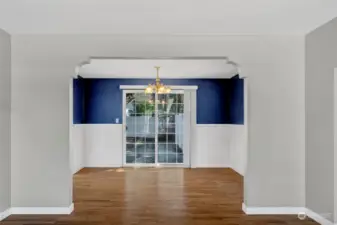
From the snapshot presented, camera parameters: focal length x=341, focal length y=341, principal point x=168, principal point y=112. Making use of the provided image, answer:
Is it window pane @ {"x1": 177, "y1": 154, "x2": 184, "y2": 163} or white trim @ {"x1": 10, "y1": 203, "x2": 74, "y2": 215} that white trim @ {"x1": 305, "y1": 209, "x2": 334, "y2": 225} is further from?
window pane @ {"x1": 177, "y1": 154, "x2": 184, "y2": 163}

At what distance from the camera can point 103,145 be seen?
8625 millimetres

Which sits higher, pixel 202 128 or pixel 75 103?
pixel 75 103

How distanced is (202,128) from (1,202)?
5484 millimetres

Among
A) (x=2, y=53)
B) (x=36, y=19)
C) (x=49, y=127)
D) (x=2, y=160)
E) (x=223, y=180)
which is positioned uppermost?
(x=36, y=19)

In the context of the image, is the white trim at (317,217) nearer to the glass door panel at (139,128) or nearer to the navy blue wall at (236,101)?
the navy blue wall at (236,101)

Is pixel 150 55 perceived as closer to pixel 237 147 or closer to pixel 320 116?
pixel 320 116

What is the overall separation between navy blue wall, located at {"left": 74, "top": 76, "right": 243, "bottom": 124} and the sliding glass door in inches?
13.7

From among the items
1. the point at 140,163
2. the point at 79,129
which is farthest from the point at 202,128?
the point at 79,129

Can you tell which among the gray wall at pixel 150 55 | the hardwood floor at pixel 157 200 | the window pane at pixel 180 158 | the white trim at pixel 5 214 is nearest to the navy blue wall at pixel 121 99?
the window pane at pixel 180 158

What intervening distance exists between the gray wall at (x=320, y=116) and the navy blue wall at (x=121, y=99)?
4.40 metres

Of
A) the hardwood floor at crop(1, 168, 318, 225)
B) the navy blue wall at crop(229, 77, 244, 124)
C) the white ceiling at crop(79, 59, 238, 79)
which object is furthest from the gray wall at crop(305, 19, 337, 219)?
the navy blue wall at crop(229, 77, 244, 124)

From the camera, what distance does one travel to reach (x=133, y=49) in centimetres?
430

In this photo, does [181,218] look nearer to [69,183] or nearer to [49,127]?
[69,183]

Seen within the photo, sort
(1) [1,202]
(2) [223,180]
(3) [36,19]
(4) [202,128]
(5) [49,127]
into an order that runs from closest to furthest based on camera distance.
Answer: (3) [36,19] → (1) [1,202] → (5) [49,127] → (2) [223,180] → (4) [202,128]
